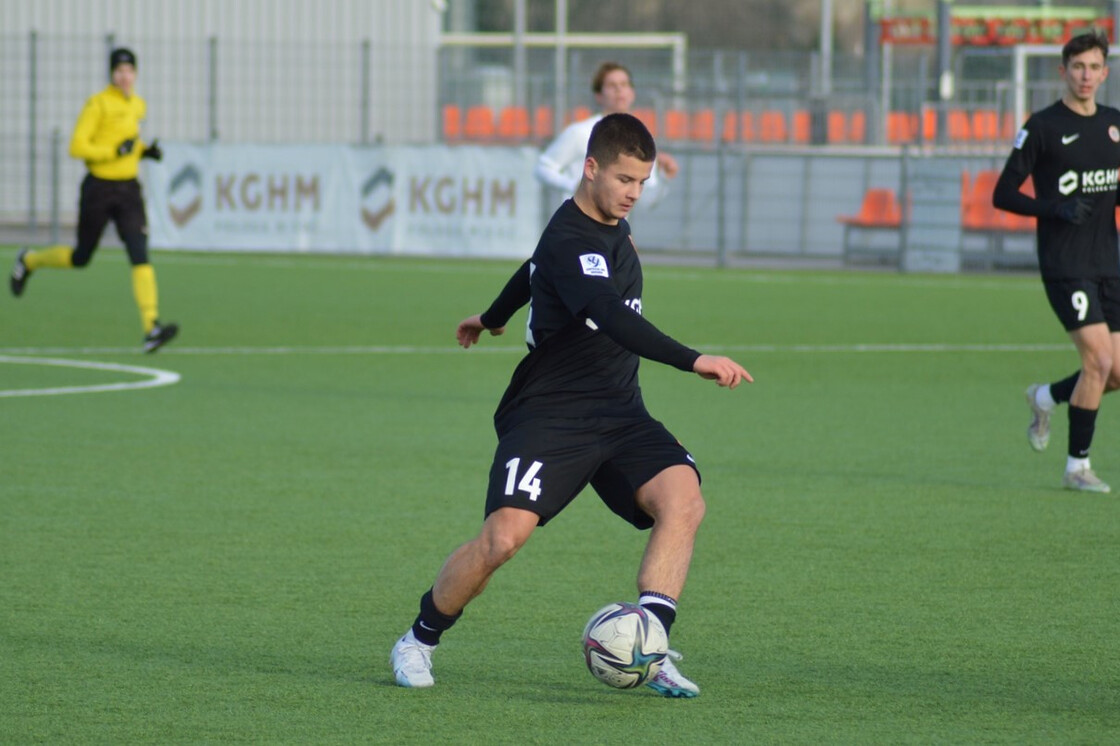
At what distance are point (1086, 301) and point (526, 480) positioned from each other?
4265 mm

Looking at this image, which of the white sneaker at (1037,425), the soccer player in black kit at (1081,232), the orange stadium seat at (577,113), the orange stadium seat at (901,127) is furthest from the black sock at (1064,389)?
the orange stadium seat at (577,113)

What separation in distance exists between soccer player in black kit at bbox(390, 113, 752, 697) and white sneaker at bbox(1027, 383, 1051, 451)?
435 cm

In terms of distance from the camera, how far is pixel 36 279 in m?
21.6

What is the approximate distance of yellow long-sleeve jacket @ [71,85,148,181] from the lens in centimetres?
1401

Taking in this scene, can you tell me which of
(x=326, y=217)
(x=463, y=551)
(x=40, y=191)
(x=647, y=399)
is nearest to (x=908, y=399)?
(x=647, y=399)

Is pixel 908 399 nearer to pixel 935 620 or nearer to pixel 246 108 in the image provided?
pixel 935 620

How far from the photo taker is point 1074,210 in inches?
321

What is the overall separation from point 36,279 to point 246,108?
28.6ft

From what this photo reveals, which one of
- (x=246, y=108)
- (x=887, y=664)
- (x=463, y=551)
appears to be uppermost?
(x=246, y=108)

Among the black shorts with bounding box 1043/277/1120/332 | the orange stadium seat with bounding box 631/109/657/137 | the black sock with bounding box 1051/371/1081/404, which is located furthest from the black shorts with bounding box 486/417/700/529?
the orange stadium seat with bounding box 631/109/657/137

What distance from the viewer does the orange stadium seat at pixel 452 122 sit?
29.2m

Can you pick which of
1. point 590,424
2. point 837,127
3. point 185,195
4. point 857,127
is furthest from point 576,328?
point 857,127

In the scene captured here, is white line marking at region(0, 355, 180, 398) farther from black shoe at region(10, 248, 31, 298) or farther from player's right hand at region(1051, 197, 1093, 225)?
player's right hand at region(1051, 197, 1093, 225)

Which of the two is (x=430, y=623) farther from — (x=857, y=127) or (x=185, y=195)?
(x=857, y=127)
